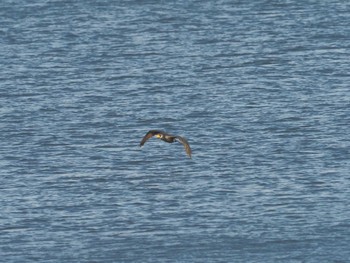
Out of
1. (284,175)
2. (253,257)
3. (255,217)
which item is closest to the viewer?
(253,257)

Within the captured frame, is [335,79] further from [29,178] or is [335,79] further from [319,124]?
[29,178]

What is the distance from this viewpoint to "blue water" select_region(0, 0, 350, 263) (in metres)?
40.3

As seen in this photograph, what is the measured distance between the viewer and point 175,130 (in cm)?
5288

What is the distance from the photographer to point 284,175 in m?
46.0

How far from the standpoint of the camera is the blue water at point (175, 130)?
4031 centimetres

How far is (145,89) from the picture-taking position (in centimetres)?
5947

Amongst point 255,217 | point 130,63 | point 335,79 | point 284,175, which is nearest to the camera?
point 255,217

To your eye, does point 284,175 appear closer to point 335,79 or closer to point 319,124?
point 319,124

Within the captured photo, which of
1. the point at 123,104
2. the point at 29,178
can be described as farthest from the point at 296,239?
the point at 123,104

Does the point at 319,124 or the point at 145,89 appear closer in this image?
the point at 319,124

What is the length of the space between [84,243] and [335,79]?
2309cm

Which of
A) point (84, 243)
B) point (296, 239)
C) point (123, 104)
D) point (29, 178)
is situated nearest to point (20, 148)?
point (29, 178)

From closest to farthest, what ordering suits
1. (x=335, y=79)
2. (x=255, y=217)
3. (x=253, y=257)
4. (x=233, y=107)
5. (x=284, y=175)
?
(x=253, y=257)
(x=255, y=217)
(x=284, y=175)
(x=233, y=107)
(x=335, y=79)

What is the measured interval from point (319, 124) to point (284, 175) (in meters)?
7.16
